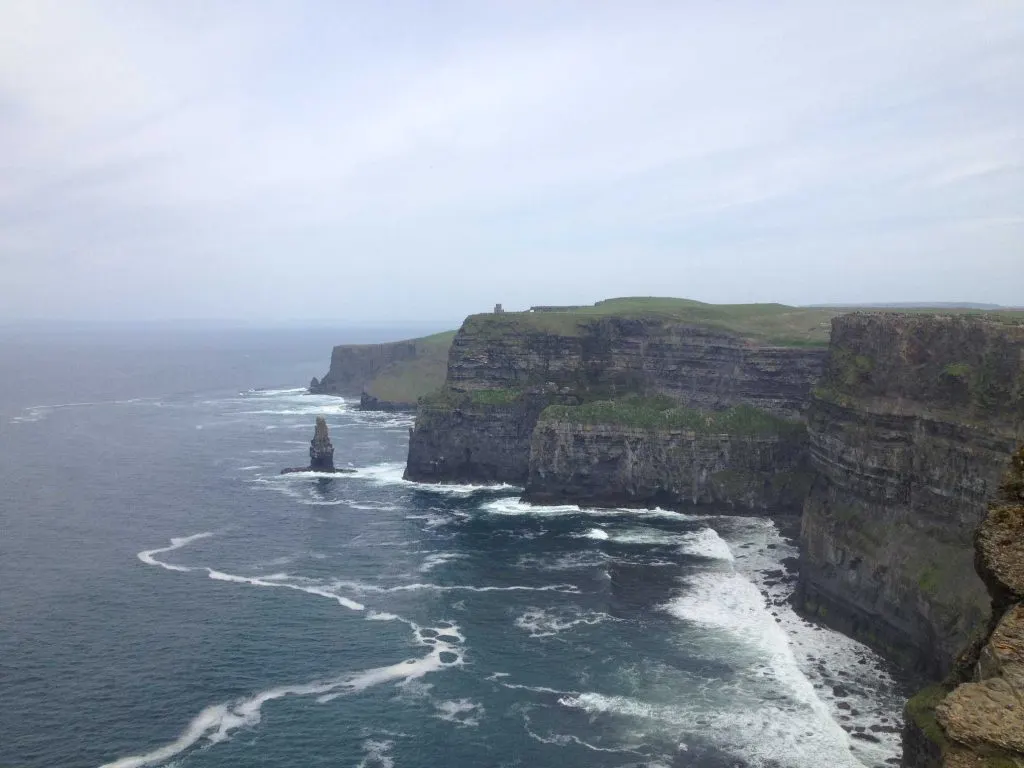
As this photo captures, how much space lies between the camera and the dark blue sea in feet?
161

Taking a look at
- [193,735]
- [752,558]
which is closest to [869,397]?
[752,558]

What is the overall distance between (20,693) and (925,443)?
62485 mm

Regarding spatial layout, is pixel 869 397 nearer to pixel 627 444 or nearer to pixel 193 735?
pixel 627 444

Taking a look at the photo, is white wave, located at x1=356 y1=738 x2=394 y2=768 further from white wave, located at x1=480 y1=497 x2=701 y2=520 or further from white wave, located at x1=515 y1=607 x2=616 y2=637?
white wave, located at x1=480 y1=497 x2=701 y2=520

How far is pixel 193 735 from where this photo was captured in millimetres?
49656

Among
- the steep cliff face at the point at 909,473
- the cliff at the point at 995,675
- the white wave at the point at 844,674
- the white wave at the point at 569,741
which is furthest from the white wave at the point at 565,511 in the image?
the cliff at the point at 995,675

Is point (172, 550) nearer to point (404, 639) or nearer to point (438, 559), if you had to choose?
point (438, 559)

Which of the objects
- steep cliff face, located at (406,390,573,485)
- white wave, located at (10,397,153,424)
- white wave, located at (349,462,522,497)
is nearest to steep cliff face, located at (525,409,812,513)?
white wave, located at (349,462,522,497)

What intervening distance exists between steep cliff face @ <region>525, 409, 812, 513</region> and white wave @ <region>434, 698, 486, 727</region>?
52.4 meters

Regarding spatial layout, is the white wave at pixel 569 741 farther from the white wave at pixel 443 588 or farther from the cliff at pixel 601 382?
the cliff at pixel 601 382

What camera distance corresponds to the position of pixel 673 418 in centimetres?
10550

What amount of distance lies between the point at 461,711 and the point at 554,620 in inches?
622

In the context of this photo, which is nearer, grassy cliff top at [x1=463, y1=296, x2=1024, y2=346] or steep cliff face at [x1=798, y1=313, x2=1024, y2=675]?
steep cliff face at [x1=798, y1=313, x2=1024, y2=675]

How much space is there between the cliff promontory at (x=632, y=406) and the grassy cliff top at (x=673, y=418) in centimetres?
22
